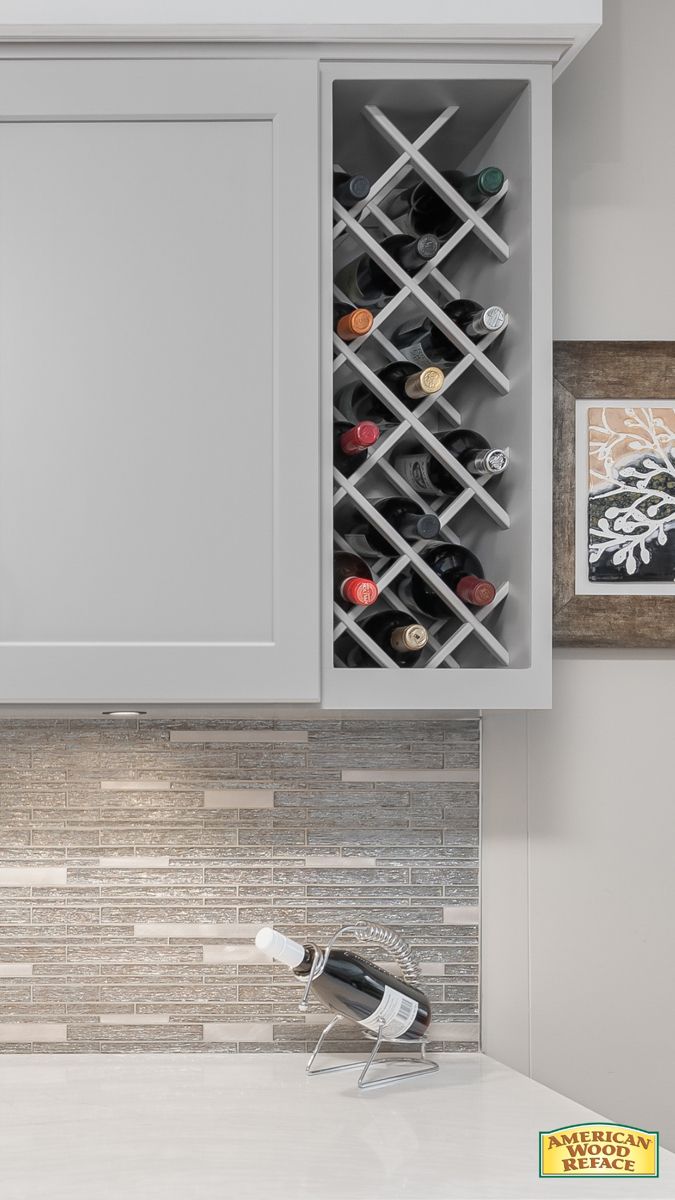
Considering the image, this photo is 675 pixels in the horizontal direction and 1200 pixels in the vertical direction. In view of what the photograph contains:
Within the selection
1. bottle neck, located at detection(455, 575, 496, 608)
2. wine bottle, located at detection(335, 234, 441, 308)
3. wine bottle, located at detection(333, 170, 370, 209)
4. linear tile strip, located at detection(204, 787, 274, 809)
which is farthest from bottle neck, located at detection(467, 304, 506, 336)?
linear tile strip, located at detection(204, 787, 274, 809)

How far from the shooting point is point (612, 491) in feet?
5.20

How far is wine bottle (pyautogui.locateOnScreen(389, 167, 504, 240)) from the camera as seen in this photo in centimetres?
137

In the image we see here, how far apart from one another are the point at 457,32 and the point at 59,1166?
1.47m

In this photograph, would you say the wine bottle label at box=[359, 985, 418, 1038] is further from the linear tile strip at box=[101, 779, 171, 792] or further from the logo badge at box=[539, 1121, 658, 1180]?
the linear tile strip at box=[101, 779, 171, 792]

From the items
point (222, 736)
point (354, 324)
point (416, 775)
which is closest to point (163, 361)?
point (354, 324)

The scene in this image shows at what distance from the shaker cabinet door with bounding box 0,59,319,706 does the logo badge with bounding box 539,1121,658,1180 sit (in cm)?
60

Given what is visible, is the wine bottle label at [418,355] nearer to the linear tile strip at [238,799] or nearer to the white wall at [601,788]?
the white wall at [601,788]

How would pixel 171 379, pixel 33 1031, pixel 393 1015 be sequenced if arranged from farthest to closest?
pixel 33 1031
pixel 393 1015
pixel 171 379

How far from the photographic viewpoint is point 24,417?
124 cm

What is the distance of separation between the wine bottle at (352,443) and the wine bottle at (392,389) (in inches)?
2.4

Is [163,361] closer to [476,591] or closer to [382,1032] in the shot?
[476,591]

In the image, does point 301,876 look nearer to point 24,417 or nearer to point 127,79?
point 24,417

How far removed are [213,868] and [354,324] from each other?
85 cm

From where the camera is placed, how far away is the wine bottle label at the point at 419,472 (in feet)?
4.61
